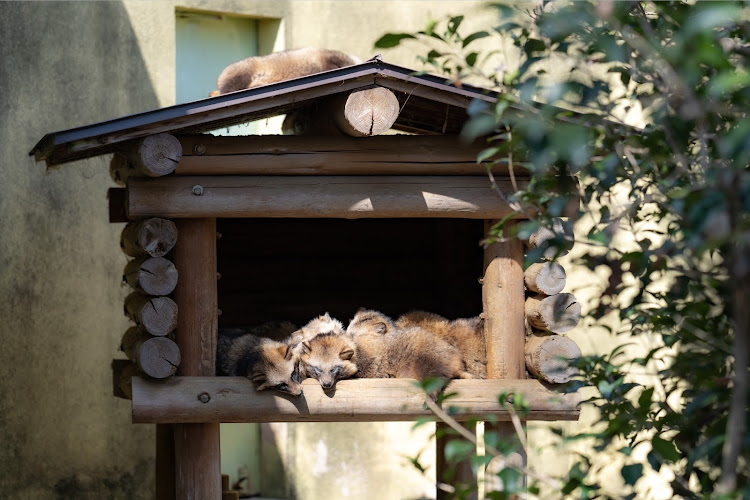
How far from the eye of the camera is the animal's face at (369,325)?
210 inches

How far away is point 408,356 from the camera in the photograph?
5.11 m

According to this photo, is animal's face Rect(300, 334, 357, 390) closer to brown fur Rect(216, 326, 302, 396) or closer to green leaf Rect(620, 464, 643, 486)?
brown fur Rect(216, 326, 302, 396)

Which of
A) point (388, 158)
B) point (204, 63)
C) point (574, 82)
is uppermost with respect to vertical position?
point (204, 63)

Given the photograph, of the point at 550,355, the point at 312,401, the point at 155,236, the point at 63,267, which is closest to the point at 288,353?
the point at 312,401

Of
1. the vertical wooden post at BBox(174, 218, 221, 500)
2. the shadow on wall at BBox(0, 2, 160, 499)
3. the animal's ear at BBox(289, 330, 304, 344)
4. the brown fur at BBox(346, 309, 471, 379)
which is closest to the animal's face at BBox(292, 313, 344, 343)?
the animal's ear at BBox(289, 330, 304, 344)

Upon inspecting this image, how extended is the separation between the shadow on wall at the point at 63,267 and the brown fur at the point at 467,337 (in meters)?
3.00

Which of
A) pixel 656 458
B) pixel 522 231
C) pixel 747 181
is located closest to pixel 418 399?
pixel 656 458

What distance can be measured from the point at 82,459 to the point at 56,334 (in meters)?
0.89

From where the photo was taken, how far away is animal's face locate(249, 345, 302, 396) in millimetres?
4840

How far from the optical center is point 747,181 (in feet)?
7.20

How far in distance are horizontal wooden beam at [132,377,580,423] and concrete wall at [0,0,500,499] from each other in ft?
8.13

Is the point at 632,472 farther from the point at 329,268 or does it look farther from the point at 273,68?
the point at 273,68

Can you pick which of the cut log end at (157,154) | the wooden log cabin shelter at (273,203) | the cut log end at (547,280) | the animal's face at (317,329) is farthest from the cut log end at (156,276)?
the cut log end at (547,280)

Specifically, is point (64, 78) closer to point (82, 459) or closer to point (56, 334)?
point (56, 334)
